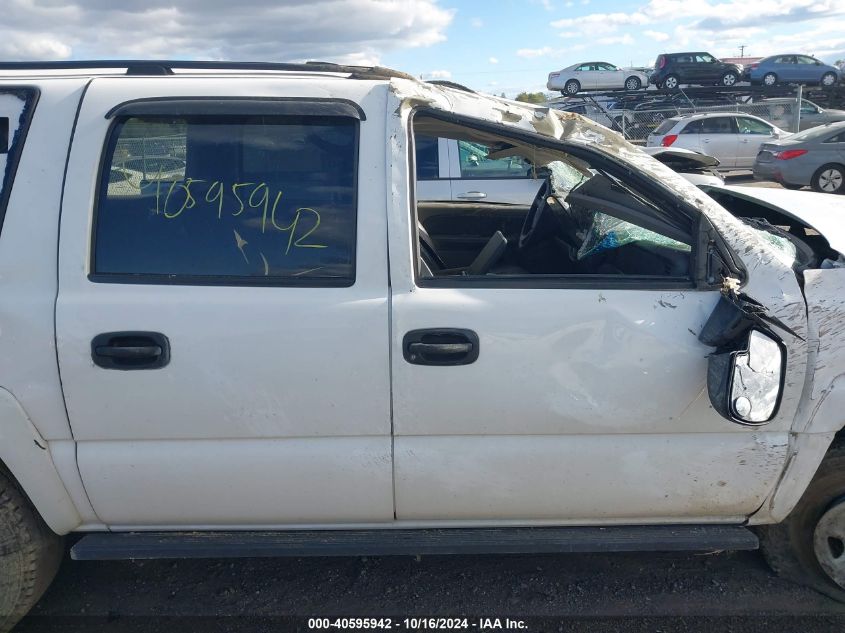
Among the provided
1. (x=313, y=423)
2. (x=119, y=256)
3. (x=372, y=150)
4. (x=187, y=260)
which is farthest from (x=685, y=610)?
(x=119, y=256)

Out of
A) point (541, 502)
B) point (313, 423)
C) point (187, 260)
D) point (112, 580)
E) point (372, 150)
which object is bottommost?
point (112, 580)

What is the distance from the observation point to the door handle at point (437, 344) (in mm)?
2385

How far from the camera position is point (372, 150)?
246 centimetres

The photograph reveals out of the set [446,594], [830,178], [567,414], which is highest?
[567,414]

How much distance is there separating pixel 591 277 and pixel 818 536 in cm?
136

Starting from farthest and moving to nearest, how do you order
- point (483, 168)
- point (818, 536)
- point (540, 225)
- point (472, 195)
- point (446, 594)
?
point (483, 168) < point (472, 195) < point (540, 225) < point (446, 594) < point (818, 536)

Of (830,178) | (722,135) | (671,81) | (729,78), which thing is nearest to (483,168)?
(830,178)

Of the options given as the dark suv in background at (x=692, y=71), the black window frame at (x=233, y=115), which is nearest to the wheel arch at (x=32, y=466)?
the black window frame at (x=233, y=115)

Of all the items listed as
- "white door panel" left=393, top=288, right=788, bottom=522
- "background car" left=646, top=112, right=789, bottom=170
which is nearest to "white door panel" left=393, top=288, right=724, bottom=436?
"white door panel" left=393, top=288, right=788, bottom=522

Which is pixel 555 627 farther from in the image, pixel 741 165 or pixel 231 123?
pixel 741 165

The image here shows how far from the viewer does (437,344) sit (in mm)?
2391

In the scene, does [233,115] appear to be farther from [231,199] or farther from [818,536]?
[818,536]

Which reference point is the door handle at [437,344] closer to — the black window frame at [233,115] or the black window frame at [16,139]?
the black window frame at [233,115]

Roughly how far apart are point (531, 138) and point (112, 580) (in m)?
2.50
